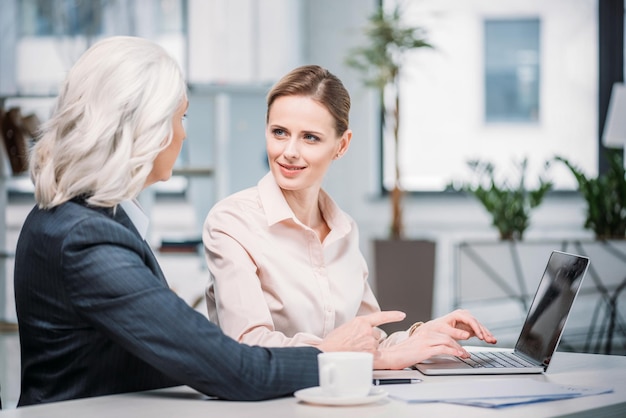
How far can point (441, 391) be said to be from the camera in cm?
148

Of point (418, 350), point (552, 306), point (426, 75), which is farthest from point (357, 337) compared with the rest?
point (426, 75)

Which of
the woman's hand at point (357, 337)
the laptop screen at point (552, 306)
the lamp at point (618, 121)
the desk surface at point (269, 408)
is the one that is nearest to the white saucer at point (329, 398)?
the desk surface at point (269, 408)

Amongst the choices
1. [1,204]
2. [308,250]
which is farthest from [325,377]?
[1,204]

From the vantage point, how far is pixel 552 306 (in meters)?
→ 1.81

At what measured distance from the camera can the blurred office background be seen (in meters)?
6.77

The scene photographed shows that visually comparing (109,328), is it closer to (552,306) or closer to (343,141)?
(552,306)

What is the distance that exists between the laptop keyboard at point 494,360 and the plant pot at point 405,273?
4.09 meters

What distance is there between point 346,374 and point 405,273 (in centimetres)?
470

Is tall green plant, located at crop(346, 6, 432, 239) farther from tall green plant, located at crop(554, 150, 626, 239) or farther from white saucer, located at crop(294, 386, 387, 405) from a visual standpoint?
white saucer, located at crop(294, 386, 387, 405)

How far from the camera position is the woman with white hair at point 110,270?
4.61ft

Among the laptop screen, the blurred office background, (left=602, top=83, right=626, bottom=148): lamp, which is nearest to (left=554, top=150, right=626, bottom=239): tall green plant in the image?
(left=602, top=83, right=626, bottom=148): lamp

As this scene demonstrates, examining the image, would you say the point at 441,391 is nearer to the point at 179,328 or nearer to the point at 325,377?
the point at 325,377

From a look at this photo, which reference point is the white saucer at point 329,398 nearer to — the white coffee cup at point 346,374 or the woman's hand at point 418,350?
the white coffee cup at point 346,374

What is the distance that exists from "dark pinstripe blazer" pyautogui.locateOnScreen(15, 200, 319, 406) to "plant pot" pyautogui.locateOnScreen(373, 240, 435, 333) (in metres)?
4.51
